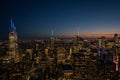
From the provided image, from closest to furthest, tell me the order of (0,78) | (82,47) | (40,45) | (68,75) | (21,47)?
(0,78) → (68,75) → (21,47) → (40,45) → (82,47)

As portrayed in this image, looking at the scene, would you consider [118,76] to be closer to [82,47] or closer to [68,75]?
[68,75]

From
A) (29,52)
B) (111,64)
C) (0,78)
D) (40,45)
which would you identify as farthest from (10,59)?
(111,64)

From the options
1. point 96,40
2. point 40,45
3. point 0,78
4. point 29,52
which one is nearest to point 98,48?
point 96,40

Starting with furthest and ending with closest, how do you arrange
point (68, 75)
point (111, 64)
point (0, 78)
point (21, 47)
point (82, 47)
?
point (82, 47)
point (21, 47)
point (111, 64)
point (68, 75)
point (0, 78)

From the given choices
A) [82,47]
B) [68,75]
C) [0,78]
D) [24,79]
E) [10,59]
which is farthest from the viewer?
[82,47]

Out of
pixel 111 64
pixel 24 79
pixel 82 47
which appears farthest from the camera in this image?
pixel 82 47

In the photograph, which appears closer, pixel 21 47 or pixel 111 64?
pixel 111 64

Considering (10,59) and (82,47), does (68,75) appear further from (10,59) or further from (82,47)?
(82,47)

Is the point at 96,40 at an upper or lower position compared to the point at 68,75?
upper

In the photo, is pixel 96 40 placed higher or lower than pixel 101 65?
higher
